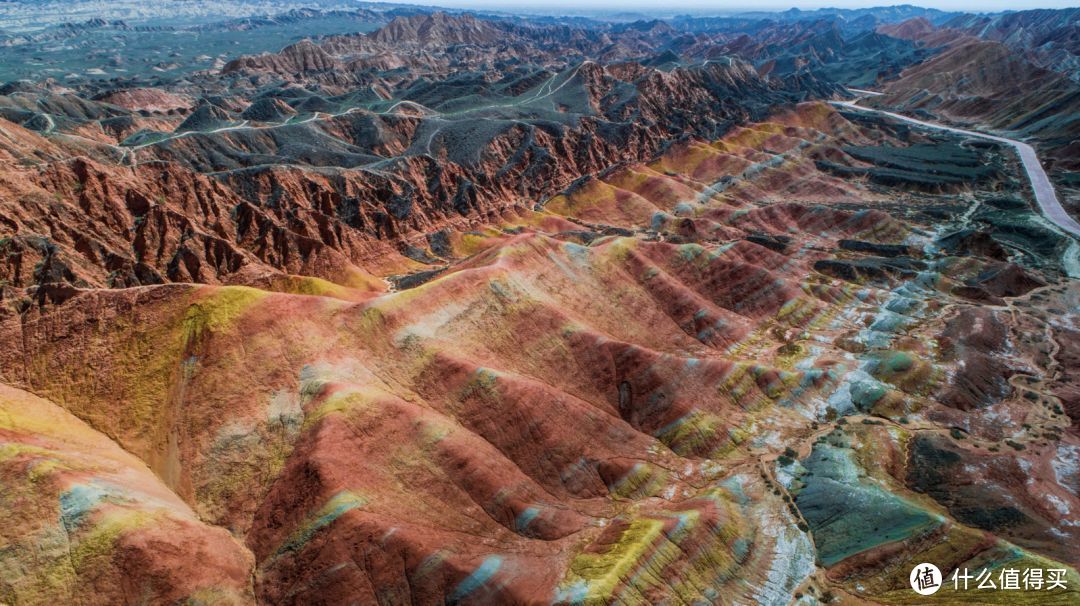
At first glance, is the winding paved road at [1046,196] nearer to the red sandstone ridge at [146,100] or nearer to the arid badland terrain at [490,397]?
the arid badland terrain at [490,397]

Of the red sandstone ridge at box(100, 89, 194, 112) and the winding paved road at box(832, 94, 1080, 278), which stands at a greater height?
the red sandstone ridge at box(100, 89, 194, 112)
